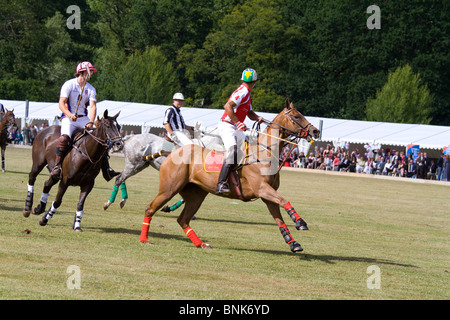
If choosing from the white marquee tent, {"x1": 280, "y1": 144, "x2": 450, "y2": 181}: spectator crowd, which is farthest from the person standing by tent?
{"x1": 280, "y1": 144, "x2": 450, "y2": 181}: spectator crowd

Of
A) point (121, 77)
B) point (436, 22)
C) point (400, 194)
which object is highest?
point (436, 22)

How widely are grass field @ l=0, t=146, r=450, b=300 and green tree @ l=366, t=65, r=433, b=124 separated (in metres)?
48.5

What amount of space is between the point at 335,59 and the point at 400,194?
4991cm

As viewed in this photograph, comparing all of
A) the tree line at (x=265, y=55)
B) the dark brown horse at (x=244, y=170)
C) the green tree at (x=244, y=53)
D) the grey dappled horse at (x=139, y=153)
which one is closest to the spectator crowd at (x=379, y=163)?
the tree line at (x=265, y=55)

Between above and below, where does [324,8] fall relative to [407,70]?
above

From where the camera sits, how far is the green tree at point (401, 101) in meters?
69.4

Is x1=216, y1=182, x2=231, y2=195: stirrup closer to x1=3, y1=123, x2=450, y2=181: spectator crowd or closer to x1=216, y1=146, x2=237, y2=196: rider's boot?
x1=216, y1=146, x2=237, y2=196: rider's boot

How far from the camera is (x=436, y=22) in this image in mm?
77688

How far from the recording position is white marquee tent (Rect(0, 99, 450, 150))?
5100 cm

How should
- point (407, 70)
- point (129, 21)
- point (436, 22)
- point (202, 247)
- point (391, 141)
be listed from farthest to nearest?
point (129, 21) < point (436, 22) < point (407, 70) < point (391, 141) < point (202, 247)

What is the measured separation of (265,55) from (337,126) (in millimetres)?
28723

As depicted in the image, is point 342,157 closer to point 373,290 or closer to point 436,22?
point 436,22

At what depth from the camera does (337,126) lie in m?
56.7
